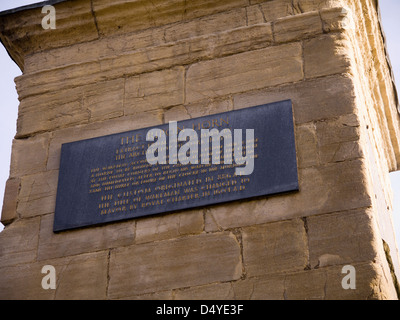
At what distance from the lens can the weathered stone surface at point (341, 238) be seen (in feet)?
16.1

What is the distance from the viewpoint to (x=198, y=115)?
600 cm

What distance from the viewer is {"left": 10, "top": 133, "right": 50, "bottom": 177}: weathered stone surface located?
6.27 m

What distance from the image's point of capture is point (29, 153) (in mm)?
6371

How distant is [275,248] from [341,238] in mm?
487

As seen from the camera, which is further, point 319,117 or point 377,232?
point 319,117

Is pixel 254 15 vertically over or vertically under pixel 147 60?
over

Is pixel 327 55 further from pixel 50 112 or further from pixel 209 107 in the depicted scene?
pixel 50 112

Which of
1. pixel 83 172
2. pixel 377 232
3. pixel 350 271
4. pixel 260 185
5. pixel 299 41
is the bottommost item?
pixel 350 271

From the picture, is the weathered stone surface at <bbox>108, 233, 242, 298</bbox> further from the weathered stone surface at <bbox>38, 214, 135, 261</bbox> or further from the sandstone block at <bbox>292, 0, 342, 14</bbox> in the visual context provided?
the sandstone block at <bbox>292, 0, 342, 14</bbox>

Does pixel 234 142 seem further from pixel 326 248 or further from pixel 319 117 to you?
pixel 326 248

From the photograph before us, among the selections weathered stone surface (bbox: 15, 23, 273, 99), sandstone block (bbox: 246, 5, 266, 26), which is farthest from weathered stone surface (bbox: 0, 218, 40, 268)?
sandstone block (bbox: 246, 5, 266, 26)

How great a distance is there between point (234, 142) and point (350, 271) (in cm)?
144

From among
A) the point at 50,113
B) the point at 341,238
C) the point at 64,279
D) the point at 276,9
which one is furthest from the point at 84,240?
the point at 276,9

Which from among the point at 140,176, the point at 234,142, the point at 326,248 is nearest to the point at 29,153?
the point at 140,176
